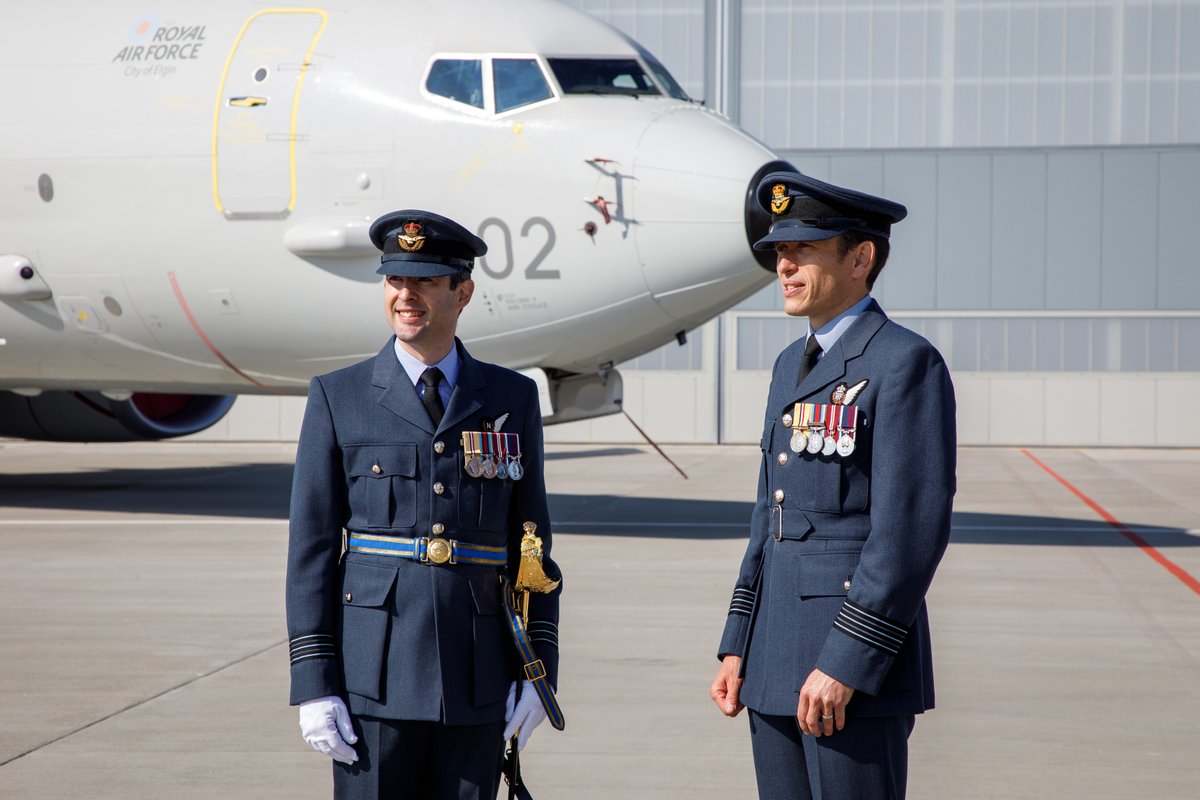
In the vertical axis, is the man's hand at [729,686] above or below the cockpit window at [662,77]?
below

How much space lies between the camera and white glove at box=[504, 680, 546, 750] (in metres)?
3.43

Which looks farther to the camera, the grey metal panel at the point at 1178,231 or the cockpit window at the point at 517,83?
the grey metal panel at the point at 1178,231

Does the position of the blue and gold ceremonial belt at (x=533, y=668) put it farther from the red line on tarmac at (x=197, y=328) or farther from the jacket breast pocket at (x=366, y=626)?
the red line on tarmac at (x=197, y=328)

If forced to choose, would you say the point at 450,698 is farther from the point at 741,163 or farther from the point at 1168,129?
the point at 1168,129

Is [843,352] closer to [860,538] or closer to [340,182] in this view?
[860,538]

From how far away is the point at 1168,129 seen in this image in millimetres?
25906

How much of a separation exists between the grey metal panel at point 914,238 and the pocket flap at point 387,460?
2365 centimetres

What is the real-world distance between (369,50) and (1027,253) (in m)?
17.7

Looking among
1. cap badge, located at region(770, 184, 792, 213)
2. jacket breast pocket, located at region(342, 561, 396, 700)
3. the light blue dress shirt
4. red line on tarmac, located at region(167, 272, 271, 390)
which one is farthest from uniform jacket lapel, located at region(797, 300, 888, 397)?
red line on tarmac, located at region(167, 272, 271, 390)

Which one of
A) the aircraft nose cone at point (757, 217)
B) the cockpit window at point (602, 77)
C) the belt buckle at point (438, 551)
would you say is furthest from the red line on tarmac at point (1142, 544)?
the belt buckle at point (438, 551)

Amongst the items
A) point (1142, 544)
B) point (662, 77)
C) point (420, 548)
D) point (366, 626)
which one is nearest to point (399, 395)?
point (420, 548)

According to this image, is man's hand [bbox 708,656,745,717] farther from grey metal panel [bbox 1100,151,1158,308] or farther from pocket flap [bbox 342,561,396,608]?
grey metal panel [bbox 1100,151,1158,308]

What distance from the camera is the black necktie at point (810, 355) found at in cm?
328

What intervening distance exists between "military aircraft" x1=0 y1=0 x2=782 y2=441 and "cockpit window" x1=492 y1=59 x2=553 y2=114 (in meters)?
0.02
